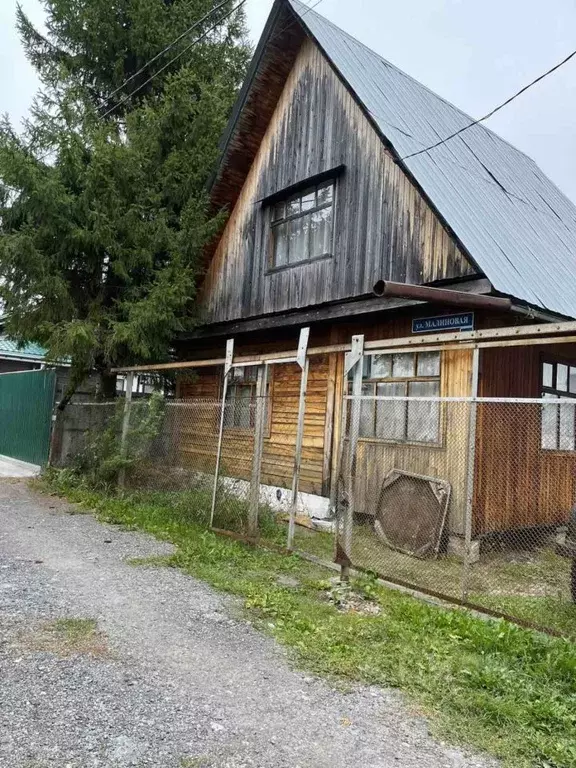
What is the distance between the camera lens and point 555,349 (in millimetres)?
9148

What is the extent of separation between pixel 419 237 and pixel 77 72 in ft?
32.2

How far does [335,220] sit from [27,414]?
8.78 m

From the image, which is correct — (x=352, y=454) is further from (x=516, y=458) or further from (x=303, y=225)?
(x=303, y=225)

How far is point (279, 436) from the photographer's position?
1088cm

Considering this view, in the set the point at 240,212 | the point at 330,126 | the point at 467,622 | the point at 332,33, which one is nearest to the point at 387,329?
the point at 330,126

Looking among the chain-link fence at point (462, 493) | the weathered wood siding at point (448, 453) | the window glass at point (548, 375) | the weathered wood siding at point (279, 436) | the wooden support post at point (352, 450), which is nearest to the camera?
the wooden support post at point (352, 450)

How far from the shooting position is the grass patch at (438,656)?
3.20 m

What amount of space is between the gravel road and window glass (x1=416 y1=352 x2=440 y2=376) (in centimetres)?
449

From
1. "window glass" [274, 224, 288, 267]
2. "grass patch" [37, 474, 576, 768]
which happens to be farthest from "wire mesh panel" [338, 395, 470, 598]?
"window glass" [274, 224, 288, 267]

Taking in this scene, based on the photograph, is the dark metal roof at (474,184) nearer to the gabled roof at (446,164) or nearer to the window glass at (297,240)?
the gabled roof at (446,164)

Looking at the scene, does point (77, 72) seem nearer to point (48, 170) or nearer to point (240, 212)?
point (48, 170)

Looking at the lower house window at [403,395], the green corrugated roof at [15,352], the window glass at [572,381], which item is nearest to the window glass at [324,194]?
the lower house window at [403,395]

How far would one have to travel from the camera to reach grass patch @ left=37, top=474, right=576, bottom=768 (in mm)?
3201

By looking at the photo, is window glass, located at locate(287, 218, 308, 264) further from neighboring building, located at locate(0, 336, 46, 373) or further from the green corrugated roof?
the green corrugated roof
